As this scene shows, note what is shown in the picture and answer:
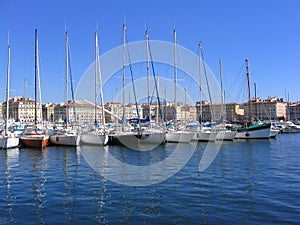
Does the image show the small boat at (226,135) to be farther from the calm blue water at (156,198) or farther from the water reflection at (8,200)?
the water reflection at (8,200)

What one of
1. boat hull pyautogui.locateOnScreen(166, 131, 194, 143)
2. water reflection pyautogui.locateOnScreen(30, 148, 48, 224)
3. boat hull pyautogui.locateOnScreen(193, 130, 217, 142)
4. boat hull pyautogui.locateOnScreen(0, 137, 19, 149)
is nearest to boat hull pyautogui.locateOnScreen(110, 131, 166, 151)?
boat hull pyautogui.locateOnScreen(166, 131, 194, 143)

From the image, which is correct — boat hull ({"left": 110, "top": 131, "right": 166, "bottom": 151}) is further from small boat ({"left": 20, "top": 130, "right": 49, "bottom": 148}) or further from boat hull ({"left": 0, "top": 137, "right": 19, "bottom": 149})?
boat hull ({"left": 0, "top": 137, "right": 19, "bottom": 149})

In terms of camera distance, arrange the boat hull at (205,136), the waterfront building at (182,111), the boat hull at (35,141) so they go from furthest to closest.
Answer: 1. the waterfront building at (182,111)
2. the boat hull at (205,136)
3. the boat hull at (35,141)

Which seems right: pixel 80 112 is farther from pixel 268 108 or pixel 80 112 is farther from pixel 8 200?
pixel 268 108

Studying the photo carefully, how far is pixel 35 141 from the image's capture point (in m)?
33.7

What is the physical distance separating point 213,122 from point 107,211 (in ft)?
127

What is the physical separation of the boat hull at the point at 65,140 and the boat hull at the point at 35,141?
52.0 inches

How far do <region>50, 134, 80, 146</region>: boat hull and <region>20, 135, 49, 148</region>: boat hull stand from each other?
4.34 ft

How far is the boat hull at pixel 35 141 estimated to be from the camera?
110 ft

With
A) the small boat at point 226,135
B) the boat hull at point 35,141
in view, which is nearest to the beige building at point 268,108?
the small boat at point 226,135

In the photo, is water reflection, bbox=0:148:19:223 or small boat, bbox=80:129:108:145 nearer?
water reflection, bbox=0:148:19:223

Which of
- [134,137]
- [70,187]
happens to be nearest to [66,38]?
[134,137]

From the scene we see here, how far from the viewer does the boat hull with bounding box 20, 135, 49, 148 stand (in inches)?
1321

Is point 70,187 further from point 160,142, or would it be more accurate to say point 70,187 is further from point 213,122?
point 213,122
